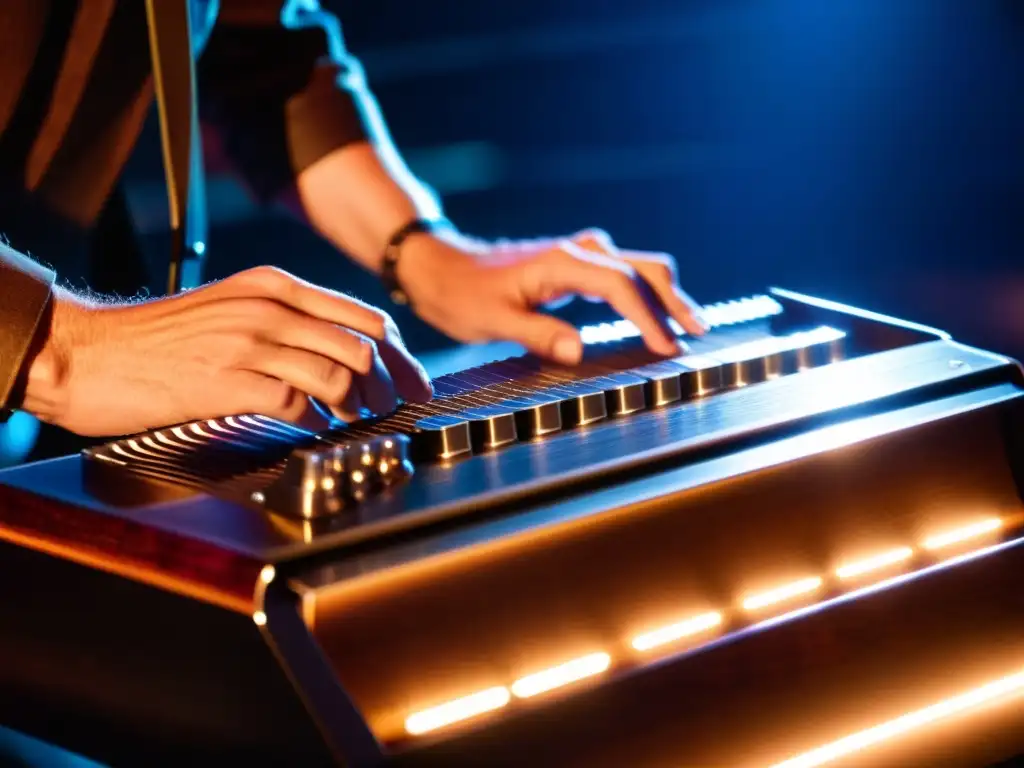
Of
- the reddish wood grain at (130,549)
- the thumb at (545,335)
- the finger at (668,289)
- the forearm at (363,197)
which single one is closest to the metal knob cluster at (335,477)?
the reddish wood grain at (130,549)

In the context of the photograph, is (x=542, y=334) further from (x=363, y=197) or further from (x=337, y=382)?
(x=363, y=197)

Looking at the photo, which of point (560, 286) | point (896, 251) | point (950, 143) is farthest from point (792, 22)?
point (560, 286)

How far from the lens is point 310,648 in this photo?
24.1 inches

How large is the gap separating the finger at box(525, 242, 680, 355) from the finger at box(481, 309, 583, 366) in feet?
A: 0.10

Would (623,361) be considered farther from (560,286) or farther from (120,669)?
(120,669)

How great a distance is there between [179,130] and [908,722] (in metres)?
0.89

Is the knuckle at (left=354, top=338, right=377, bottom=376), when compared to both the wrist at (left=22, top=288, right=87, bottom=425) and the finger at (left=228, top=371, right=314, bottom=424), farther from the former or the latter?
the wrist at (left=22, top=288, right=87, bottom=425)

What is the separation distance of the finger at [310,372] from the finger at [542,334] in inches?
8.7

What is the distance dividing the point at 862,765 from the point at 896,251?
8.95 ft

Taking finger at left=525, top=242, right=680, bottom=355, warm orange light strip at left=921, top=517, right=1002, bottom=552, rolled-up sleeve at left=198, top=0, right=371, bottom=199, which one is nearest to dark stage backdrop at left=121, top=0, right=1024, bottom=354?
rolled-up sleeve at left=198, top=0, right=371, bottom=199

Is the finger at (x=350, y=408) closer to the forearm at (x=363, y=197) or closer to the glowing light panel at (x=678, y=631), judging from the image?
the glowing light panel at (x=678, y=631)

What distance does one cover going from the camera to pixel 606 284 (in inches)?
41.2

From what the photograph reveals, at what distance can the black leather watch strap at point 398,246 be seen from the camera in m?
1.31

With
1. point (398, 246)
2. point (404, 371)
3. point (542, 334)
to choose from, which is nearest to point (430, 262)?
point (398, 246)
